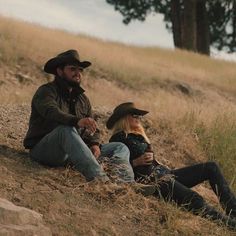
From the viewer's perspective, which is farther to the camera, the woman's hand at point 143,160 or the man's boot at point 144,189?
the woman's hand at point 143,160

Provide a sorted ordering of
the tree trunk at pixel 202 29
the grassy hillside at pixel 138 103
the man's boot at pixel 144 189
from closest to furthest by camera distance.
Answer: the grassy hillside at pixel 138 103
the man's boot at pixel 144 189
the tree trunk at pixel 202 29

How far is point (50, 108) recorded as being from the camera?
19.4 ft

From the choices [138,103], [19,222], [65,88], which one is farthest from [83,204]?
[138,103]

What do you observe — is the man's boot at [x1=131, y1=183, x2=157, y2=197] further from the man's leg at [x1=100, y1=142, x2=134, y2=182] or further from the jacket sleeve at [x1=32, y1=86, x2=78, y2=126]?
the jacket sleeve at [x1=32, y1=86, x2=78, y2=126]

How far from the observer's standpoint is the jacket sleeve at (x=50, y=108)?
5.77m

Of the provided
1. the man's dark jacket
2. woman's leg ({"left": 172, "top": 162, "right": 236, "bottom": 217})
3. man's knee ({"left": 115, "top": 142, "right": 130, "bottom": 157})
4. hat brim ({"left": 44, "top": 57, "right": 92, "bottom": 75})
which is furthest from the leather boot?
hat brim ({"left": 44, "top": 57, "right": 92, "bottom": 75})

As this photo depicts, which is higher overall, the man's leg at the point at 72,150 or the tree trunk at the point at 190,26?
the tree trunk at the point at 190,26

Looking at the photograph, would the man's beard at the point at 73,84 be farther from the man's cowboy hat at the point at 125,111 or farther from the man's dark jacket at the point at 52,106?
the man's cowboy hat at the point at 125,111

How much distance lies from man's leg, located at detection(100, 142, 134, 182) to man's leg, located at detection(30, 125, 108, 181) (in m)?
0.28

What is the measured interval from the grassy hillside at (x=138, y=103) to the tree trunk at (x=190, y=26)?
7.42ft

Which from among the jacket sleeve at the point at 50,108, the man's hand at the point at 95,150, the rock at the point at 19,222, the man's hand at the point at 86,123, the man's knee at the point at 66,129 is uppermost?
the jacket sleeve at the point at 50,108

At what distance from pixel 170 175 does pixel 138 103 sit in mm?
5592

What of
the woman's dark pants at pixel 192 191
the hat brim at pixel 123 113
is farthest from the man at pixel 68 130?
the woman's dark pants at pixel 192 191

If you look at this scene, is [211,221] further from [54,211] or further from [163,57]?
Result: [163,57]
